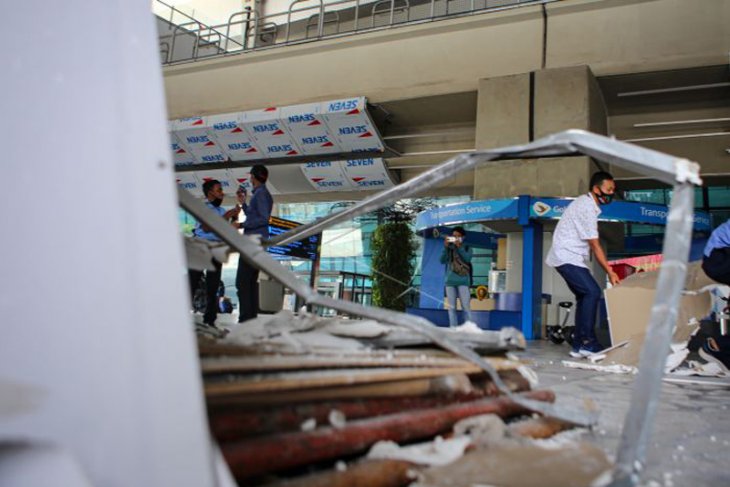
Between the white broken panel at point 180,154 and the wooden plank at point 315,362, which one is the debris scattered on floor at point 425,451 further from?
the white broken panel at point 180,154

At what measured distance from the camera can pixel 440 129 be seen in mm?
10000

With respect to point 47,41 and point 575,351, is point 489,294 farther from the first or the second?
point 47,41

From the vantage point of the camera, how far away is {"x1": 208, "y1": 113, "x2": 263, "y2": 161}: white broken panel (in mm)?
9914

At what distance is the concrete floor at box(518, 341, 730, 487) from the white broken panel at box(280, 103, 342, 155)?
6731 millimetres

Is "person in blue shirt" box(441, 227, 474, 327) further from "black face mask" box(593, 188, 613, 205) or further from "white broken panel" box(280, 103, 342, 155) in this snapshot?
"white broken panel" box(280, 103, 342, 155)

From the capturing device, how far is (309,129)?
9414 millimetres

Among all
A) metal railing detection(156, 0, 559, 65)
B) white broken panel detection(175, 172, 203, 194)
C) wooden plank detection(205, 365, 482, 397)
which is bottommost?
wooden plank detection(205, 365, 482, 397)

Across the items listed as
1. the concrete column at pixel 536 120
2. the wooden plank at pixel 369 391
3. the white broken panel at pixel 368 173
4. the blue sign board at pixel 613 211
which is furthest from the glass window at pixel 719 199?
the wooden plank at pixel 369 391

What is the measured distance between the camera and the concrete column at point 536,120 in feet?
24.3

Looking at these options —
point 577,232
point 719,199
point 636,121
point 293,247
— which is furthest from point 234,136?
point 719,199

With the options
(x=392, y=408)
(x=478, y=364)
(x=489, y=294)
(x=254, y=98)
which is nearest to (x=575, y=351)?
(x=478, y=364)

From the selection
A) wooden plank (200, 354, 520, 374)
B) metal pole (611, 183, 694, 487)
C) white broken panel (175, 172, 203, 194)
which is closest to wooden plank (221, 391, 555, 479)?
wooden plank (200, 354, 520, 374)

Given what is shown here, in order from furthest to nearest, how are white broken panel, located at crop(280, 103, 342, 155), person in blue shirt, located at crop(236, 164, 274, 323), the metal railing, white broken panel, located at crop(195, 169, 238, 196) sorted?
white broken panel, located at crop(195, 169, 238, 196) < the metal railing < white broken panel, located at crop(280, 103, 342, 155) < person in blue shirt, located at crop(236, 164, 274, 323)

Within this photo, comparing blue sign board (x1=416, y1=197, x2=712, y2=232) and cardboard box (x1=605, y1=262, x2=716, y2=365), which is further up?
blue sign board (x1=416, y1=197, x2=712, y2=232)
